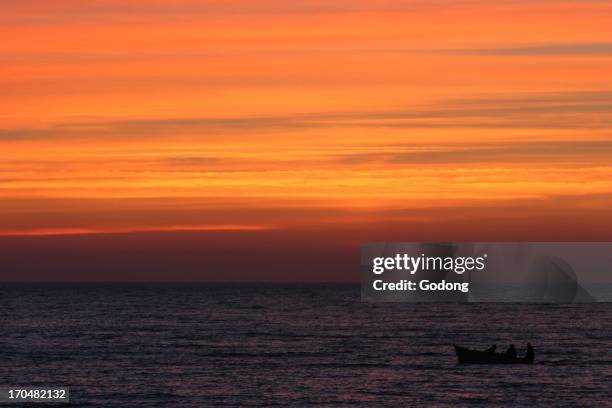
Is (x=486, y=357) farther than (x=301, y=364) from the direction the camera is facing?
No

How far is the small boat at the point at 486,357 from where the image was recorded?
110 metres

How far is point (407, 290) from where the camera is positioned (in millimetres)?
59969

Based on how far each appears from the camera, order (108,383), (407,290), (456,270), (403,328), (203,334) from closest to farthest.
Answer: (407,290)
(456,270)
(108,383)
(203,334)
(403,328)

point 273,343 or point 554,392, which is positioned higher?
point 273,343

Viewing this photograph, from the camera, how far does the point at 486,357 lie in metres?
112

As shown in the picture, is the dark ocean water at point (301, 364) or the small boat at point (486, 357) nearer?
the dark ocean water at point (301, 364)

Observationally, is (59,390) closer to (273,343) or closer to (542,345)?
(273,343)

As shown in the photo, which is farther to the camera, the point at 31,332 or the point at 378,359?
the point at 31,332

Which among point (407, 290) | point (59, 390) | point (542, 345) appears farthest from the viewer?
point (542, 345)

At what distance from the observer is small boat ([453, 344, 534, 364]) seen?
361ft

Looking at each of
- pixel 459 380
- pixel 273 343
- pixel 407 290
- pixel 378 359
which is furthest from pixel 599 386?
pixel 273 343

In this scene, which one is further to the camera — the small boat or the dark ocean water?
the small boat

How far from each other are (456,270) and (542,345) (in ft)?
254

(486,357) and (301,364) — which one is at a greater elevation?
(301,364)
